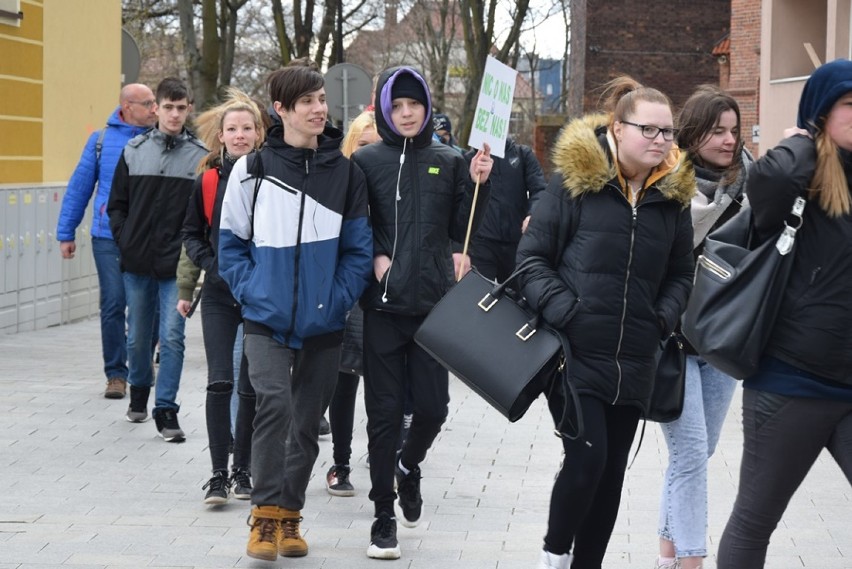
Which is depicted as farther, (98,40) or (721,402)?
(98,40)

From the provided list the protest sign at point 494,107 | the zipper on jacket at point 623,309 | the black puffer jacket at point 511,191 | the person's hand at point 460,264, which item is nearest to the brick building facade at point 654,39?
the black puffer jacket at point 511,191

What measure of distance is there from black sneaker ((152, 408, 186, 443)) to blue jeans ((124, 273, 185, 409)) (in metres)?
0.03

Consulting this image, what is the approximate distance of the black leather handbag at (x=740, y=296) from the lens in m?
4.43

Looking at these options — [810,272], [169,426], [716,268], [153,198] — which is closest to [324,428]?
[169,426]

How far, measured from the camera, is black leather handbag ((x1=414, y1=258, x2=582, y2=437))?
5.10 metres

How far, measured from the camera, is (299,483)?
6125 millimetres

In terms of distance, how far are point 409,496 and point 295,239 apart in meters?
1.35

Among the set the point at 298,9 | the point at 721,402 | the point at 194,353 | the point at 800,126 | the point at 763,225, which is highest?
the point at 298,9

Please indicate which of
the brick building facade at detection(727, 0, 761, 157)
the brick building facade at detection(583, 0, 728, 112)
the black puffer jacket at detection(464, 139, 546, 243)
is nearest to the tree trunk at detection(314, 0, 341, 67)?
the brick building facade at detection(727, 0, 761, 157)

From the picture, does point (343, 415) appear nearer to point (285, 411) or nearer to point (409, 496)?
point (409, 496)

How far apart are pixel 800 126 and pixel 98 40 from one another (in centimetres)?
1452

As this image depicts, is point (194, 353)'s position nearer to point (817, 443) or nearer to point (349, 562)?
point (349, 562)

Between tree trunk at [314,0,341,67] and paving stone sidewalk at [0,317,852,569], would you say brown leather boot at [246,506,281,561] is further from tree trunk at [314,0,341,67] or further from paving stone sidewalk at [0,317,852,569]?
tree trunk at [314,0,341,67]

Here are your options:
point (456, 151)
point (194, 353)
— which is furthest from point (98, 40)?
point (456, 151)
